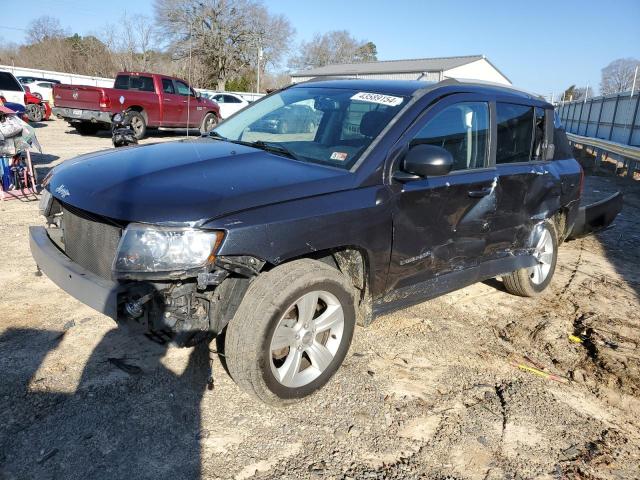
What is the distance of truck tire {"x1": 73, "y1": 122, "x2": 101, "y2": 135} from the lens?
1639 centimetres

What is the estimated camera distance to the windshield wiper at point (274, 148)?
130 inches

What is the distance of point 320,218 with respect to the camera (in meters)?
2.76

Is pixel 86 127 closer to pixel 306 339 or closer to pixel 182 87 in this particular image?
pixel 182 87

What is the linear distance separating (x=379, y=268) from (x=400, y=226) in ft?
0.96

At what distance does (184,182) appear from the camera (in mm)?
2721

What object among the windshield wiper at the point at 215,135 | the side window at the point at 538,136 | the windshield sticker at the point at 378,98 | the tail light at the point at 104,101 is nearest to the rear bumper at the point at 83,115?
the tail light at the point at 104,101

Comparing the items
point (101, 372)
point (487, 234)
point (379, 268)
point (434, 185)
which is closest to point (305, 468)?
point (379, 268)

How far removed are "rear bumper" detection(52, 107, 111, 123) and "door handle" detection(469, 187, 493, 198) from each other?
43.6 ft

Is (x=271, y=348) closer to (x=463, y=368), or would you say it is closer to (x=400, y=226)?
(x=400, y=226)

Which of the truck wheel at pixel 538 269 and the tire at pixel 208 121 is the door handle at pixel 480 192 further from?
the tire at pixel 208 121

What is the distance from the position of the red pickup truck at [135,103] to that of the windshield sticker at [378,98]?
1170 cm

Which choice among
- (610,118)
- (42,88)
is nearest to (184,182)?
(610,118)

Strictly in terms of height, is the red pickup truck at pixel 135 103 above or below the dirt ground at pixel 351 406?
above

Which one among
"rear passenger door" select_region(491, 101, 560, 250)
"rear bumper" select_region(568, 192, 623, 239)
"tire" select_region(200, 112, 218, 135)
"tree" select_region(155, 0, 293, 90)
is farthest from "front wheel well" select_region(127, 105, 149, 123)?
"tree" select_region(155, 0, 293, 90)
